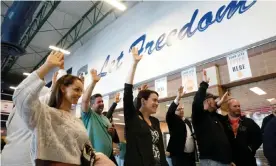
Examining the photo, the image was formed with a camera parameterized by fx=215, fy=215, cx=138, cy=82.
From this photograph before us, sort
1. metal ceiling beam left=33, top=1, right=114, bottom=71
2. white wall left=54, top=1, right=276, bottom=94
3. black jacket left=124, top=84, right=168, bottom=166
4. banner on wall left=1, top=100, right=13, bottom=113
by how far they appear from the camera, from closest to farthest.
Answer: black jacket left=124, top=84, right=168, bottom=166, white wall left=54, top=1, right=276, bottom=94, banner on wall left=1, top=100, right=13, bottom=113, metal ceiling beam left=33, top=1, right=114, bottom=71

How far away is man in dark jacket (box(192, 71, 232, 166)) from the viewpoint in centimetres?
207

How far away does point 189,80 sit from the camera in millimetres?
3564

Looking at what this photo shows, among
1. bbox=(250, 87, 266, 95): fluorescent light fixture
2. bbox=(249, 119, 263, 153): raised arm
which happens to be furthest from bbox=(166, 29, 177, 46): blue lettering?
bbox=(249, 119, 263, 153): raised arm

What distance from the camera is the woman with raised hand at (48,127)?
92 cm

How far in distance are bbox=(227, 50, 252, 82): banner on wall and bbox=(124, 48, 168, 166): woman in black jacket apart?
1650 mm

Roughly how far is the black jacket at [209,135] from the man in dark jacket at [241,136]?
236 millimetres

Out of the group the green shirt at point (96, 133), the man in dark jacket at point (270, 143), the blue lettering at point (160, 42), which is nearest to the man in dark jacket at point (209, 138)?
the man in dark jacket at point (270, 143)

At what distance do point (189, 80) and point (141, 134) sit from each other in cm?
209

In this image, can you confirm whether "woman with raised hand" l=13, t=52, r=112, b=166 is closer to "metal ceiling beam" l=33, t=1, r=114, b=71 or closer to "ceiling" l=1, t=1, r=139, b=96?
"ceiling" l=1, t=1, r=139, b=96

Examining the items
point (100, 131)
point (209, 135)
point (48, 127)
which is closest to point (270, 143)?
point (209, 135)

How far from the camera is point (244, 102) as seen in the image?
328 cm

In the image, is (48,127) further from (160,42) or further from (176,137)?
(160,42)

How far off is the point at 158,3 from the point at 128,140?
3607 mm

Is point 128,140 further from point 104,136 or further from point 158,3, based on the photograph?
point 158,3
